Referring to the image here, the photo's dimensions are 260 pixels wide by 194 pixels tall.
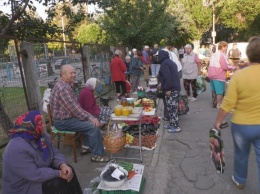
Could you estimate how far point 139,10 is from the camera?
52.7ft

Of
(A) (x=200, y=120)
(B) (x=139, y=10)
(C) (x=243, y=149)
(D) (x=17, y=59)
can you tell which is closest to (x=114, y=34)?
(B) (x=139, y=10)

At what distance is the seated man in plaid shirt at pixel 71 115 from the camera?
4332 mm

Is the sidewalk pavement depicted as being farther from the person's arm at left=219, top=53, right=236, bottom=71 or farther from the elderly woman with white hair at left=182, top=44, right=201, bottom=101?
the elderly woman with white hair at left=182, top=44, right=201, bottom=101

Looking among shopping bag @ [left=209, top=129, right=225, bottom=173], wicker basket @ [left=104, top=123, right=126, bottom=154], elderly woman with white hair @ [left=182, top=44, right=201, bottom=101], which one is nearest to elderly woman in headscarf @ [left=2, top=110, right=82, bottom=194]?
wicker basket @ [left=104, top=123, right=126, bottom=154]

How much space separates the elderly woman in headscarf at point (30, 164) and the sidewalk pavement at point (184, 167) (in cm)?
113

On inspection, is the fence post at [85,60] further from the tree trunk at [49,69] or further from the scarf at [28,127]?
the scarf at [28,127]

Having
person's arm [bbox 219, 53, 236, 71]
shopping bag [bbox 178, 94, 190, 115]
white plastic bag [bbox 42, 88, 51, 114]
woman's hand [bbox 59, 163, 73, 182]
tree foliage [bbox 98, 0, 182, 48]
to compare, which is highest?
tree foliage [bbox 98, 0, 182, 48]

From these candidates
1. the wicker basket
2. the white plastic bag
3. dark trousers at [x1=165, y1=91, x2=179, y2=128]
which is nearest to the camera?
the wicker basket

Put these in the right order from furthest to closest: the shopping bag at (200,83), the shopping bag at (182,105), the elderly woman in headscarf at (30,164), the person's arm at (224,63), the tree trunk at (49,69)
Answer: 1. the shopping bag at (200,83)
2. the shopping bag at (182,105)
3. the person's arm at (224,63)
4. the tree trunk at (49,69)
5. the elderly woman in headscarf at (30,164)

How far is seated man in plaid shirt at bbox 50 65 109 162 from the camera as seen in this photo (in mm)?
4332

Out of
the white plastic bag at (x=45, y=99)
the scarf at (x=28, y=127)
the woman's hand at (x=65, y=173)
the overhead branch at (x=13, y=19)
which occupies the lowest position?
the woman's hand at (x=65, y=173)

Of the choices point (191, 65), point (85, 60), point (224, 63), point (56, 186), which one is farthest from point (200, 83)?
point (56, 186)

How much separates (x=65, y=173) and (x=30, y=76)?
9.15ft

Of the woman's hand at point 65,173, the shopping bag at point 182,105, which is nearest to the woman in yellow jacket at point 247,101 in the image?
the woman's hand at point 65,173
